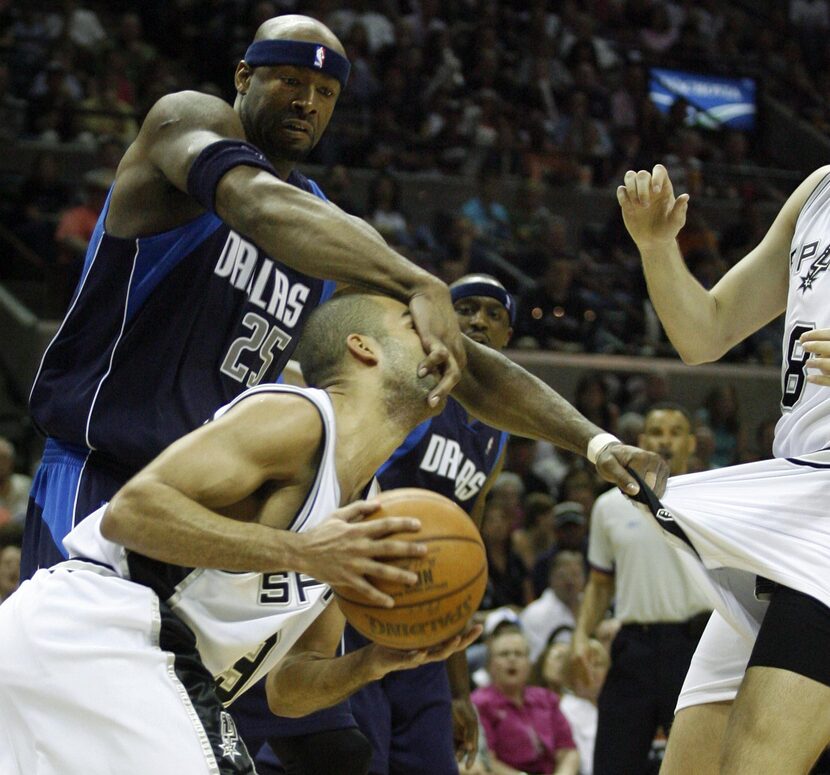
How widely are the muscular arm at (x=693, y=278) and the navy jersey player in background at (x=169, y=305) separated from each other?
0.88 meters

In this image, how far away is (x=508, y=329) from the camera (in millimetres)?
6125

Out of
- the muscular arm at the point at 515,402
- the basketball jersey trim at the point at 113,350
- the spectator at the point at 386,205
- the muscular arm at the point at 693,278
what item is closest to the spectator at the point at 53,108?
the spectator at the point at 386,205

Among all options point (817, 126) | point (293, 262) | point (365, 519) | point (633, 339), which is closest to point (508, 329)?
point (293, 262)

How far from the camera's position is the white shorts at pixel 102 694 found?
2602mm

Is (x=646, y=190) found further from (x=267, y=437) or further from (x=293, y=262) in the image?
(x=267, y=437)

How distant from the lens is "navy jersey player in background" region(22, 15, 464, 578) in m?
3.44

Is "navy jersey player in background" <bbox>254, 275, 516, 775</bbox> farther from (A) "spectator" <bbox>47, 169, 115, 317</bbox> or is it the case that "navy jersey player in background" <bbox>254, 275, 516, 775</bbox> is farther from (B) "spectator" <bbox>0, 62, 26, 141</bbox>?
(B) "spectator" <bbox>0, 62, 26, 141</bbox>

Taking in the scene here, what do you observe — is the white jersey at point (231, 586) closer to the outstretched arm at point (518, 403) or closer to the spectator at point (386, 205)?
the outstretched arm at point (518, 403)

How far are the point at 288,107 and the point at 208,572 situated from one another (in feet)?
4.76

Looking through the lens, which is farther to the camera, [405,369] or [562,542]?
[562,542]

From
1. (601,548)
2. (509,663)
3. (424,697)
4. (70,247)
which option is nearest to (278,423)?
(424,697)

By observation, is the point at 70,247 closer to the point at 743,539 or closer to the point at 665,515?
the point at 665,515

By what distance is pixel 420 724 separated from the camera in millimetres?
5266

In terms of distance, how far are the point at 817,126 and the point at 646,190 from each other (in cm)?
1421
